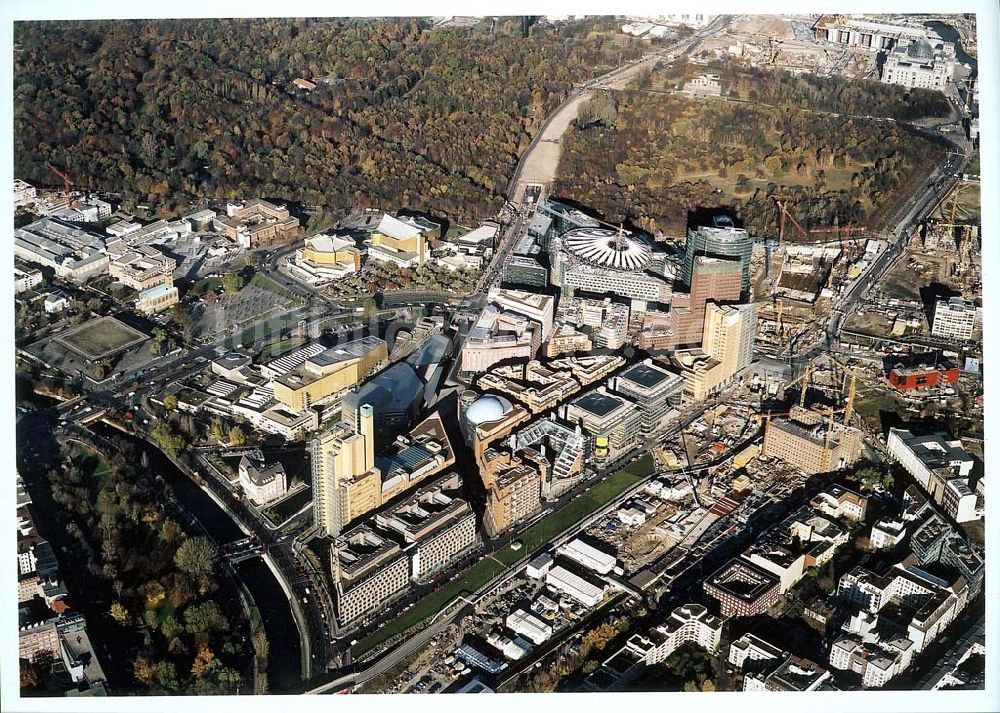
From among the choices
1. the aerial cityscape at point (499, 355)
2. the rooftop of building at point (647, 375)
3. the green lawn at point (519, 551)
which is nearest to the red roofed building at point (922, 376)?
the aerial cityscape at point (499, 355)

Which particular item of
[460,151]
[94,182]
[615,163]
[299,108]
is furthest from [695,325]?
[94,182]

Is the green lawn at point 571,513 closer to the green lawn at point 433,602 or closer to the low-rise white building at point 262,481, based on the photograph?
the green lawn at point 433,602

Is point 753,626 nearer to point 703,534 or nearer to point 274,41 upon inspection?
point 703,534

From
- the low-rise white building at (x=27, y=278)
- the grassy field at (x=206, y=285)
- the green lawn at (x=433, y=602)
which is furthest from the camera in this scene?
the grassy field at (x=206, y=285)

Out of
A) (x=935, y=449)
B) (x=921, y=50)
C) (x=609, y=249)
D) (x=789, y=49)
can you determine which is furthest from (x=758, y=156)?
(x=935, y=449)

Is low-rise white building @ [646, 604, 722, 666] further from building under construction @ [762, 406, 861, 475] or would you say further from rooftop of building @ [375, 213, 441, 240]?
rooftop of building @ [375, 213, 441, 240]

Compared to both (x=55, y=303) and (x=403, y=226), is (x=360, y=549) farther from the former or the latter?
(x=403, y=226)
